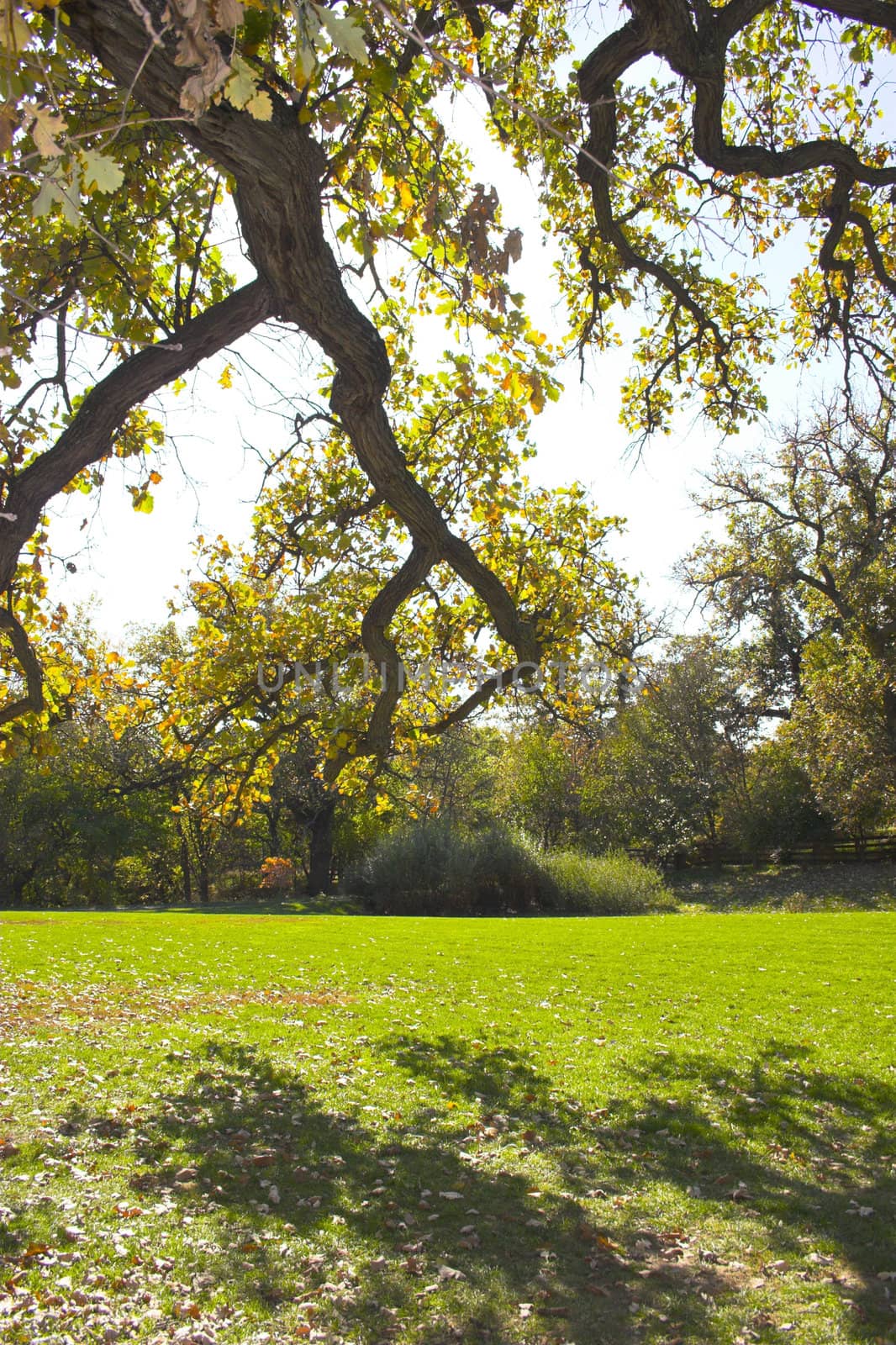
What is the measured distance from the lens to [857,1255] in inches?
168

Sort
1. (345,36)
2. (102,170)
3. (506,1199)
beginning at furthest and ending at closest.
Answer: (506,1199)
(102,170)
(345,36)

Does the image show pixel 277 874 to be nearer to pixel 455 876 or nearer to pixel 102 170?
pixel 455 876

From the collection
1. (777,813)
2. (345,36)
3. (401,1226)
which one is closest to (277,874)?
(777,813)

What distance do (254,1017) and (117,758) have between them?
2214 cm

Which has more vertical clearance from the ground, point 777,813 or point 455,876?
point 777,813

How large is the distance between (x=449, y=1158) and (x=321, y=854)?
24302 millimetres

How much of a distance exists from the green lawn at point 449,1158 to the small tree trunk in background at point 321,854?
58.8ft

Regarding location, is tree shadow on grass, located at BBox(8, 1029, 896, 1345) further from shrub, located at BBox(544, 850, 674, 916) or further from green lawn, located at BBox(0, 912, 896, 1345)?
shrub, located at BBox(544, 850, 674, 916)

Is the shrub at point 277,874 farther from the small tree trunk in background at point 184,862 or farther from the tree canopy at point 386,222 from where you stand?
the tree canopy at point 386,222

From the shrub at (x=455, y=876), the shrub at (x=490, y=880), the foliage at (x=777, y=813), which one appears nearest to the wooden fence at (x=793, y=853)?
the foliage at (x=777, y=813)

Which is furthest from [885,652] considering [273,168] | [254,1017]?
[273,168]

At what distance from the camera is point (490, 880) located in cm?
2233

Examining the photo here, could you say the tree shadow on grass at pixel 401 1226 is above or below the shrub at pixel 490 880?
below

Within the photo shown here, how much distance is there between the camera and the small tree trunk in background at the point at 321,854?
29062 mm
